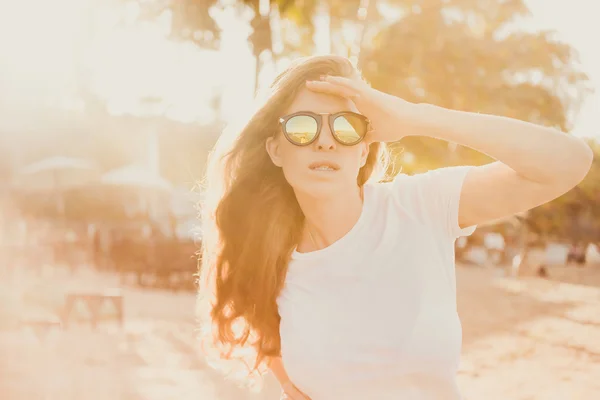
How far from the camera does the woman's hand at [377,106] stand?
6.47 feet

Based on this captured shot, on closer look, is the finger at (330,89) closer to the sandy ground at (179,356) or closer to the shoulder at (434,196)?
the shoulder at (434,196)

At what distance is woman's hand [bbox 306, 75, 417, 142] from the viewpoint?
77.6 inches

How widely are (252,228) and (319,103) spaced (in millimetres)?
574

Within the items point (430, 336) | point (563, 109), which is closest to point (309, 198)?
point (430, 336)

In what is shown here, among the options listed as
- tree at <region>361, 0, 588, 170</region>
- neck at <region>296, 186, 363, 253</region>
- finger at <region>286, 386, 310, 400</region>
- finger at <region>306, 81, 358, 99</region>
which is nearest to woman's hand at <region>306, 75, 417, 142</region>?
finger at <region>306, 81, 358, 99</region>

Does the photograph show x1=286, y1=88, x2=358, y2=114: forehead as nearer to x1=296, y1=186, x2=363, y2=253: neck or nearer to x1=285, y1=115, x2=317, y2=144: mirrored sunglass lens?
x1=285, y1=115, x2=317, y2=144: mirrored sunglass lens

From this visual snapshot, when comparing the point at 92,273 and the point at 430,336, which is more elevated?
the point at 430,336

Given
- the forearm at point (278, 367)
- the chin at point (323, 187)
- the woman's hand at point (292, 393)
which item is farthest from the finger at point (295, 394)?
the chin at point (323, 187)

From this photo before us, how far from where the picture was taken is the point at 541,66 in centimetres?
1744

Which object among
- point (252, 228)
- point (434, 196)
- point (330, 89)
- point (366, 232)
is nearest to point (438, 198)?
point (434, 196)

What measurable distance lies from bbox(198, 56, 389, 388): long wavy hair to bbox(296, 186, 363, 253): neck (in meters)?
0.13

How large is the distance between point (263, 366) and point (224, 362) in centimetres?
29

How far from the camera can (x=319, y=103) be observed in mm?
2137

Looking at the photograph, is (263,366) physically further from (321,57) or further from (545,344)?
(545,344)
